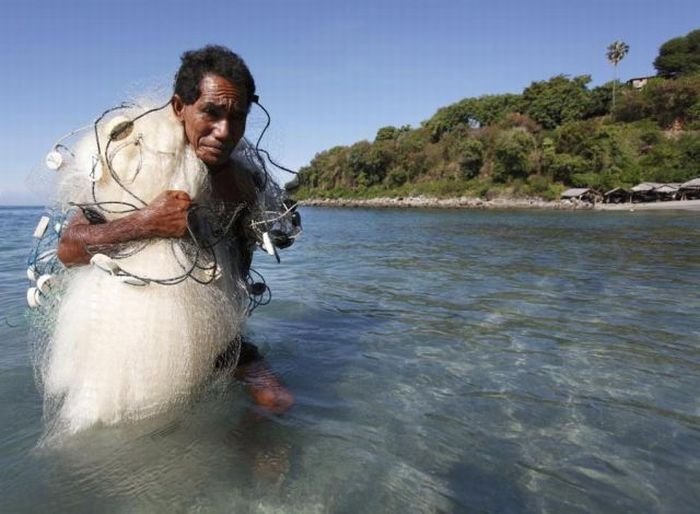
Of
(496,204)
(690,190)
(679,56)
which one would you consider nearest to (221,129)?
(690,190)

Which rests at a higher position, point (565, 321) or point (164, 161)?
point (164, 161)

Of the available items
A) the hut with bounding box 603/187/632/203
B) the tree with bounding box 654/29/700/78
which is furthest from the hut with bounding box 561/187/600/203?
the tree with bounding box 654/29/700/78

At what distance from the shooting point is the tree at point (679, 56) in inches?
3724

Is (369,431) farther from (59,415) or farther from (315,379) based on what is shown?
(59,415)

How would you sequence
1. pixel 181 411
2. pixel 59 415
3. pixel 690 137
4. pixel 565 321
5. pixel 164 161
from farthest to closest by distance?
pixel 690 137 → pixel 565 321 → pixel 181 411 → pixel 59 415 → pixel 164 161

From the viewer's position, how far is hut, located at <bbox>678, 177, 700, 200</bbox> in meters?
56.5

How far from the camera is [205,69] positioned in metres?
2.92

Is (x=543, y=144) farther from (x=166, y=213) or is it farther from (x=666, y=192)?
(x=166, y=213)

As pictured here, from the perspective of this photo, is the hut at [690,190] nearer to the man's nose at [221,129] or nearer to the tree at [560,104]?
the tree at [560,104]

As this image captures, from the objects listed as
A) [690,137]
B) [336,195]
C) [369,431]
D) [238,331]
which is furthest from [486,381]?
[336,195]

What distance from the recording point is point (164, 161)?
2846mm

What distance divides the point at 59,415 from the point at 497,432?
2940 mm

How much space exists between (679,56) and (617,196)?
53607 mm

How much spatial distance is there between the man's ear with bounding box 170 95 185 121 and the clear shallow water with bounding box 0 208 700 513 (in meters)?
1.91
